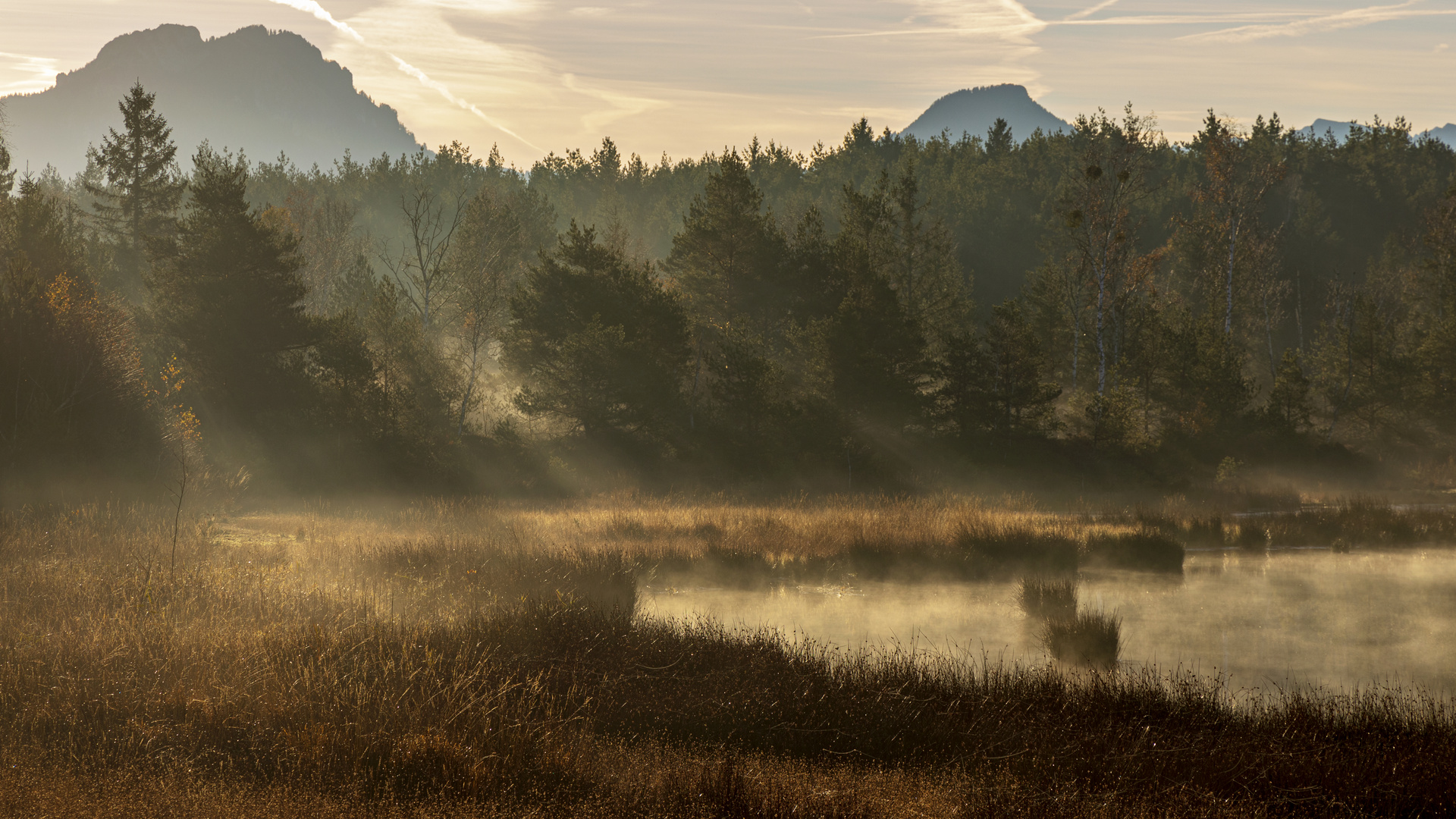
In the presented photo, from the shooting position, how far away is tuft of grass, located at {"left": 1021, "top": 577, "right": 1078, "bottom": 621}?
14.7 meters

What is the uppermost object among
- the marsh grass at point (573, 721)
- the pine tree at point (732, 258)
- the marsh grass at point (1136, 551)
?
the pine tree at point (732, 258)

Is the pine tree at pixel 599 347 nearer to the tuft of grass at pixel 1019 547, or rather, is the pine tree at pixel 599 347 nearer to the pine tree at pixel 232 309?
the pine tree at pixel 232 309

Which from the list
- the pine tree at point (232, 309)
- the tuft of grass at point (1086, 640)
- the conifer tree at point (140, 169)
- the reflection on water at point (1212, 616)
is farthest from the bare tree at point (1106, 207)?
the conifer tree at point (140, 169)

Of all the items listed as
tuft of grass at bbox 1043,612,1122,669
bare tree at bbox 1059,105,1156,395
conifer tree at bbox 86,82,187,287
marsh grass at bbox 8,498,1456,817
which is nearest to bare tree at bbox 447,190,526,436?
conifer tree at bbox 86,82,187,287

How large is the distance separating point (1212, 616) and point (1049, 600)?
2.67 m

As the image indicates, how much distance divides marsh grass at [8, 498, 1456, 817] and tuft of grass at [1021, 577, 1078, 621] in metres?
2.03

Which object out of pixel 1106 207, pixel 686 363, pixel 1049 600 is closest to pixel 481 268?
pixel 686 363

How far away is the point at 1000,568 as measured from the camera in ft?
62.7

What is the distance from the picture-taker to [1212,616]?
49.8ft

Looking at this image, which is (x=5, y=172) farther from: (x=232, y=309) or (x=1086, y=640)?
(x=1086, y=640)

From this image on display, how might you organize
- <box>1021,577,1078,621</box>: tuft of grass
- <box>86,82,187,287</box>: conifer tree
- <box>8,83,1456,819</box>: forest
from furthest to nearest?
1. <box>86,82,187,287</box>: conifer tree
2. <box>1021,577,1078,621</box>: tuft of grass
3. <box>8,83,1456,819</box>: forest

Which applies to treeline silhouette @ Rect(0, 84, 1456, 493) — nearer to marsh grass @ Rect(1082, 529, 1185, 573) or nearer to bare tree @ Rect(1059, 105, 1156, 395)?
Answer: bare tree @ Rect(1059, 105, 1156, 395)

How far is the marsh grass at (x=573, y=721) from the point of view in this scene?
621 centimetres

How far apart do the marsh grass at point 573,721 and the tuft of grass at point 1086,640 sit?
0.50ft
